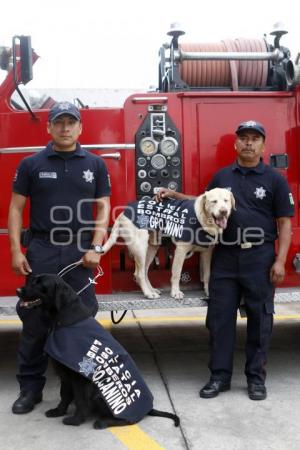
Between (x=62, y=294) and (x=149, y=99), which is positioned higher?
(x=149, y=99)

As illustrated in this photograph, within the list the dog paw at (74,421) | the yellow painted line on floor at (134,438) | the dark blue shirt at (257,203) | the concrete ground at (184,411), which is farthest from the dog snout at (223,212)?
the dog paw at (74,421)

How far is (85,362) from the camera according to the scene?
361 cm

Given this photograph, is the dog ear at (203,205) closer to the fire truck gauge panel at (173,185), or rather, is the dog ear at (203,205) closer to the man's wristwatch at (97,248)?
the fire truck gauge panel at (173,185)

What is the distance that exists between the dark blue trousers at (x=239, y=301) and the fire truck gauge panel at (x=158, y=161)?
86 cm

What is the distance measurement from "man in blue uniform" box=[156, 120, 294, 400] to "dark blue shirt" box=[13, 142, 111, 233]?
1107mm

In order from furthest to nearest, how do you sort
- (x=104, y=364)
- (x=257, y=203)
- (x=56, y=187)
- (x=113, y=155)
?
(x=113, y=155) < (x=257, y=203) < (x=56, y=187) < (x=104, y=364)

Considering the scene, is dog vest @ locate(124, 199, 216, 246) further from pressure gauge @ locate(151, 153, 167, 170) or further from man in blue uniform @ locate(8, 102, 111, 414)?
man in blue uniform @ locate(8, 102, 111, 414)

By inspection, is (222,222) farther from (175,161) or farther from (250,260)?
(175,161)

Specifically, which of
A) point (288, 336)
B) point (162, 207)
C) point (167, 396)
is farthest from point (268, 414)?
point (288, 336)

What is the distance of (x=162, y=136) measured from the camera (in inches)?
186

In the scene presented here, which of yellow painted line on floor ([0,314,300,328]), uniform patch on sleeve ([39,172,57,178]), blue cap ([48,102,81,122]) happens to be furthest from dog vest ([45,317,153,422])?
yellow painted line on floor ([0,314,300,328])

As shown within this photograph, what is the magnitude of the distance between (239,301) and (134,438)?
1.37m

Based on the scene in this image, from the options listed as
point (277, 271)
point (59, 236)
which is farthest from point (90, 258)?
point (277, 271)

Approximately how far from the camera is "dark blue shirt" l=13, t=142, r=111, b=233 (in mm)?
3979
